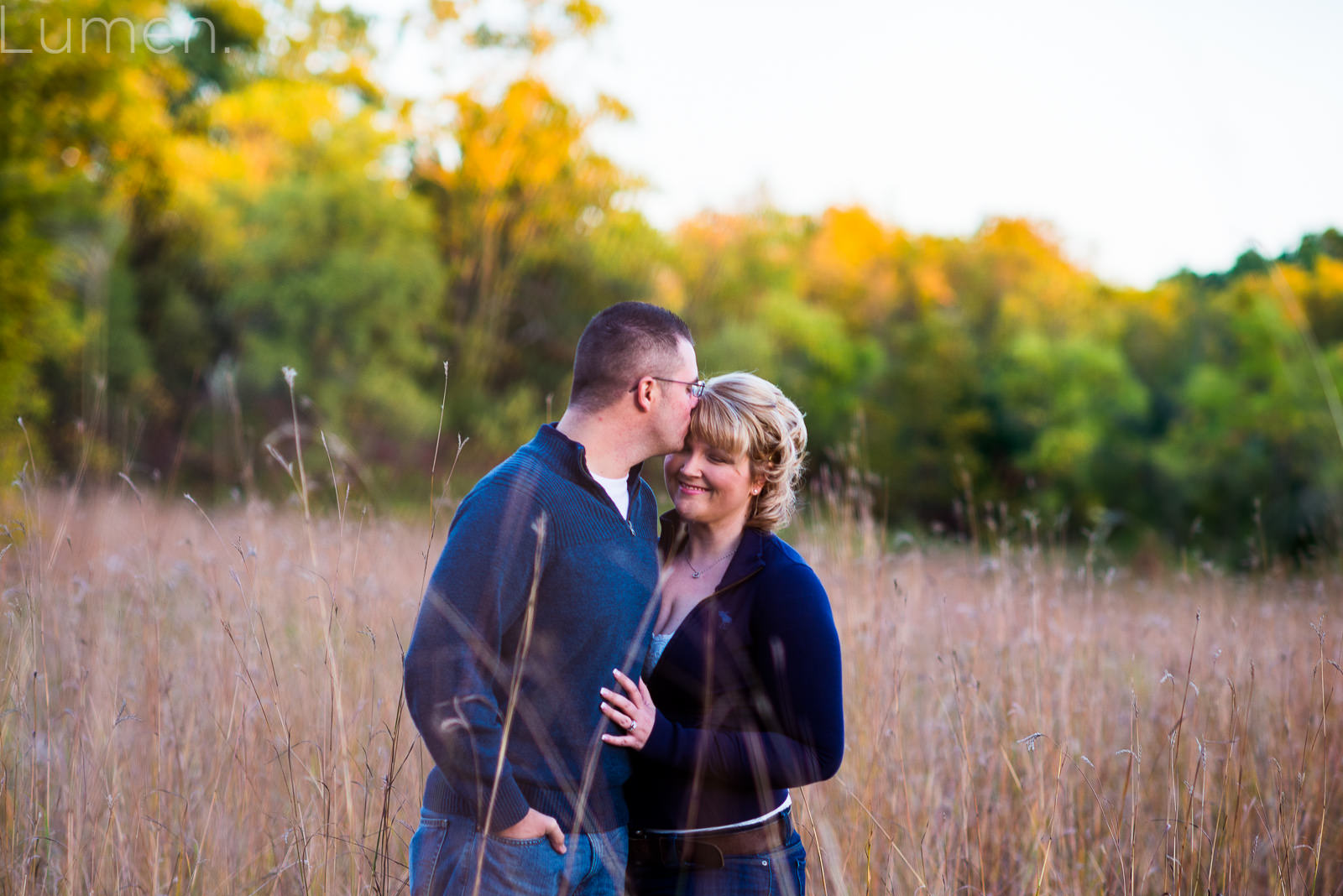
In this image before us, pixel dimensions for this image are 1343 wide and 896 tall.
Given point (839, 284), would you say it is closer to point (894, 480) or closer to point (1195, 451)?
point (894, 480)

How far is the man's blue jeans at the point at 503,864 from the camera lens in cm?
192

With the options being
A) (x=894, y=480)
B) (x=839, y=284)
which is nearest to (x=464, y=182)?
(x=894, y=480)

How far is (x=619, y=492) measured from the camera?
7.34 ft

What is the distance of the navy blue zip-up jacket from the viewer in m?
2.08

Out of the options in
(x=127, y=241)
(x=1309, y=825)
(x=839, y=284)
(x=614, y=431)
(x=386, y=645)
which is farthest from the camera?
(x=839, y=284)

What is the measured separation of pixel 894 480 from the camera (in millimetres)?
27453

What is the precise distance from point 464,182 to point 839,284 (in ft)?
61.2

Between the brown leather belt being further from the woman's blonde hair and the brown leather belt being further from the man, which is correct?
the woman's blonde hair

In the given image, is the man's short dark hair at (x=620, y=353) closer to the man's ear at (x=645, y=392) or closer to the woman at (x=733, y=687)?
the man's ear at (x=645, y=392)

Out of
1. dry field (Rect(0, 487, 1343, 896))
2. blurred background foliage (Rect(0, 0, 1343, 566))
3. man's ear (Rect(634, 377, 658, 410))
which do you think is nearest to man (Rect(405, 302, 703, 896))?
man's ear (Rect(634, 377, 658, 410))

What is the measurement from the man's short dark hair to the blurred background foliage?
36.6 feet

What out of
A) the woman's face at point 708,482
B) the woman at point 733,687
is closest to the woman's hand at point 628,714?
the woman at point 733,687

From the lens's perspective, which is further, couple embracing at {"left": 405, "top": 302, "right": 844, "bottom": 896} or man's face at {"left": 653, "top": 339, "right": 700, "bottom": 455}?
man's face at {"left": 653, "top": 339, "right": 700, "bottom": 455}

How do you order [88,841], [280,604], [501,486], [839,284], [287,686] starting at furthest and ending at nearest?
[839,284] < [280,604] < [287,686] < [88,841] < [501,486]
